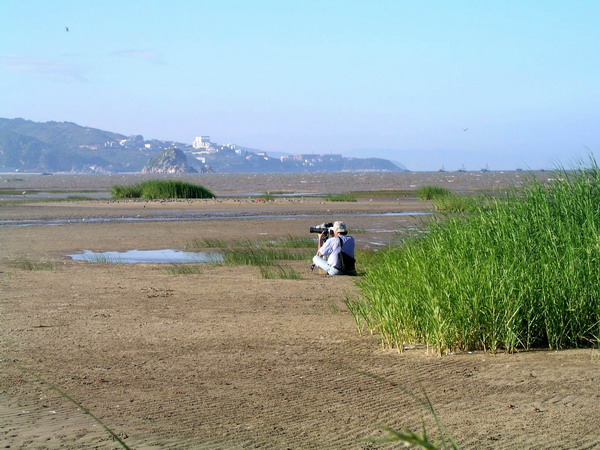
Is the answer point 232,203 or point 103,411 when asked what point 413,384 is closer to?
point 103,411

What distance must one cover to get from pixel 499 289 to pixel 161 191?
1815 inches

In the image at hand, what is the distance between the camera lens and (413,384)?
798 centimetres

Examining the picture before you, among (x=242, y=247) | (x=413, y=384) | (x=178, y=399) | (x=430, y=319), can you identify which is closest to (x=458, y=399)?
(x=413, y=384)

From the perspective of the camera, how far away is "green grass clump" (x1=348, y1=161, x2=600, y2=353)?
908 cm

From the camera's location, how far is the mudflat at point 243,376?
662 centimetres

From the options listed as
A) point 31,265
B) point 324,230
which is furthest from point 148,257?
point 324,230

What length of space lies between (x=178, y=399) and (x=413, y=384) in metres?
2.10

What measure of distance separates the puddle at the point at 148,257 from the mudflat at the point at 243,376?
186 inches

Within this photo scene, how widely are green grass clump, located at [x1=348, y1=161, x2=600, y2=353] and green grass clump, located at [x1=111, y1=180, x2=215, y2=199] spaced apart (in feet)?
142

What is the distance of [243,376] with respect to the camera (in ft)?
27.9

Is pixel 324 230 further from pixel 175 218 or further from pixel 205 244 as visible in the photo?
pixel 175 218

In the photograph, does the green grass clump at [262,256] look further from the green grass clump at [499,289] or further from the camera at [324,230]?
the green grass clump at [499,289]

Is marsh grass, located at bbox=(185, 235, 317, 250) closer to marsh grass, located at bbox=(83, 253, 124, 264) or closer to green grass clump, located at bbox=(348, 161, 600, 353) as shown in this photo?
marsh grass, located at bbox=(83, 253, 124, 264)

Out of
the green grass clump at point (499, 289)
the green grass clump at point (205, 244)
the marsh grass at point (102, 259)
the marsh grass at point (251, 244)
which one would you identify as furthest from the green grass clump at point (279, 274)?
the green grass clump at point (205, 244)
